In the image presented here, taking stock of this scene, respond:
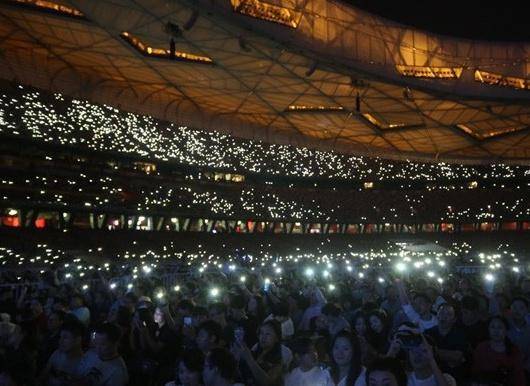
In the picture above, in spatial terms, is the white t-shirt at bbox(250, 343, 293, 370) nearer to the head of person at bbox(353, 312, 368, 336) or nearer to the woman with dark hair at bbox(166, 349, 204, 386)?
the head of person at bbox(353, 312, 368, 336)

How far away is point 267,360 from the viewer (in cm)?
580

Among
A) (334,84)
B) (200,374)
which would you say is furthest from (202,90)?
(200,374)

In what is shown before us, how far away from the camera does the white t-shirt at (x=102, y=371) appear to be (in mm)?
5109

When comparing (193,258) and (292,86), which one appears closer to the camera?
(292,86)

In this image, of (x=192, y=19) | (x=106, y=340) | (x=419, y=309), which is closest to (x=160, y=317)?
(x=106, y=340)

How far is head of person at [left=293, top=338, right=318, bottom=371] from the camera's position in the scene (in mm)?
5340

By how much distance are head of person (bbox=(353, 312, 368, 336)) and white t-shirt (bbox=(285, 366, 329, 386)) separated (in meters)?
1.66

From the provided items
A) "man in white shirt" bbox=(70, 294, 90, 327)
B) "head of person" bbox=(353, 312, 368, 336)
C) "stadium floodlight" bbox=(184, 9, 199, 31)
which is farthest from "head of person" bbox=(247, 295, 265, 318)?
"stadium floodlight" bbox=(184, 9, 199, 31)

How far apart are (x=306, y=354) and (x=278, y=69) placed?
20.8 meters

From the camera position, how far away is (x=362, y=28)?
26.7 meters

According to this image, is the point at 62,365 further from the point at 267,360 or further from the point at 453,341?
the point at 453,341

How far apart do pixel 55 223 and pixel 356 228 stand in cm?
2741

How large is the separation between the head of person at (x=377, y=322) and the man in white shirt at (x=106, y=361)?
297cm

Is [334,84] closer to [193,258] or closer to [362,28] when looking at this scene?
[362,28]
